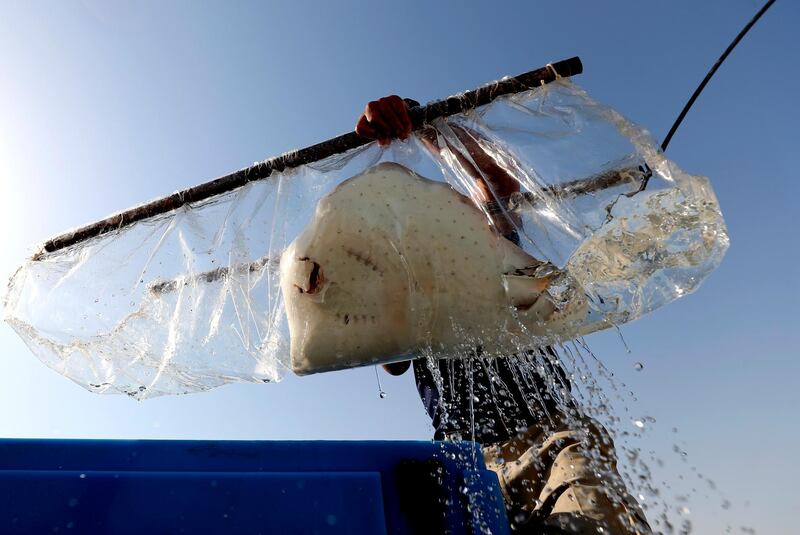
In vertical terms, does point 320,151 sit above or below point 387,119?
below

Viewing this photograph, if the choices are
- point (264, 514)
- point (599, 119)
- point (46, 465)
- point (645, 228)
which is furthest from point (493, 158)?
point (46, 465)

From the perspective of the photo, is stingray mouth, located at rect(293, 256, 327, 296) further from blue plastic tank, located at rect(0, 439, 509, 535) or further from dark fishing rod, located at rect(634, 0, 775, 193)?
dark fishing rod, located at rect(634, 0, 775, 193)

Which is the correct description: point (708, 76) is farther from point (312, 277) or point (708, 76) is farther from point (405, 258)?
point (312, 277)

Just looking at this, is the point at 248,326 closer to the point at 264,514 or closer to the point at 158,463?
the point at 158,463

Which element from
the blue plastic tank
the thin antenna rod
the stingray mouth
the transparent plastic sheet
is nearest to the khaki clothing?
the transparent plastic sheet

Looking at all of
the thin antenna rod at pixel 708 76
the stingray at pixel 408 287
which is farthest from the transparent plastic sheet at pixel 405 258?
the thin antenna rod at pixel 708 76

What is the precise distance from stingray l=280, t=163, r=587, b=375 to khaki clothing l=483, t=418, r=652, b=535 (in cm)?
89

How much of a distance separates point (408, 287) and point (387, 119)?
127 centimetres

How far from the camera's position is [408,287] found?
2537 mm

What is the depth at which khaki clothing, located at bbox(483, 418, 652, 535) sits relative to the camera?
8.27 ft

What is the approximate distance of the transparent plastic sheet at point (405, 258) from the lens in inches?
102

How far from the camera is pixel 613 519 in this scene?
253cm

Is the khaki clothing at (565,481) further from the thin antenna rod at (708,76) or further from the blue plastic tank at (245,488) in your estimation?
the thin antenna rod at (708,76)

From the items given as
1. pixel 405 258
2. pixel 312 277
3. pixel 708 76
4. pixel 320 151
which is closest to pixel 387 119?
pixel 320 151
